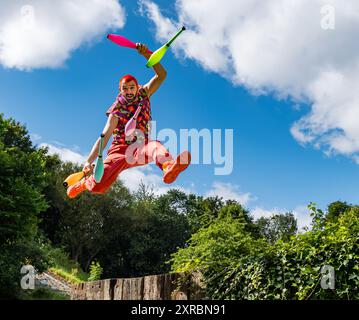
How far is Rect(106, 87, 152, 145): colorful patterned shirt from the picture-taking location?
453 centimetres

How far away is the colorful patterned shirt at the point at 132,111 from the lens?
14.9ft

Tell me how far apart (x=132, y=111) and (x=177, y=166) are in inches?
34.5

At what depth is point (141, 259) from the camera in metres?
37.3

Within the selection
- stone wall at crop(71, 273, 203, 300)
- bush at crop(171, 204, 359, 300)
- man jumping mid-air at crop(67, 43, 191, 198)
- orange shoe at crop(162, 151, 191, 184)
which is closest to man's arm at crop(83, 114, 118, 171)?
man jumping mid-air at crop(67, 43, 191, 198)

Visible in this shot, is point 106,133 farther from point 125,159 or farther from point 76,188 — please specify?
point 76,188

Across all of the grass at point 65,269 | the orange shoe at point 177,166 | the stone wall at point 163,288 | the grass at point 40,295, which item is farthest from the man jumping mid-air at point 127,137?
the grass at point 65,269

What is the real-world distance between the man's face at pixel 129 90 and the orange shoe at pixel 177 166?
0.85 m

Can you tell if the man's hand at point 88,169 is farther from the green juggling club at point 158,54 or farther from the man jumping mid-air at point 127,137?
the green juggling club at point 158,54

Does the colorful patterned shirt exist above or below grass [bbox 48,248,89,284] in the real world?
below

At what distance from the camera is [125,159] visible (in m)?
4.58

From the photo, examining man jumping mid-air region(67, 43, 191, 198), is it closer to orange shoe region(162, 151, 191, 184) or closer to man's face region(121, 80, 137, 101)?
man's face region(121, 80, 137, 101)

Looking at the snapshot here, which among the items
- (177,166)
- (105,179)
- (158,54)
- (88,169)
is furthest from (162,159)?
(158,54)
